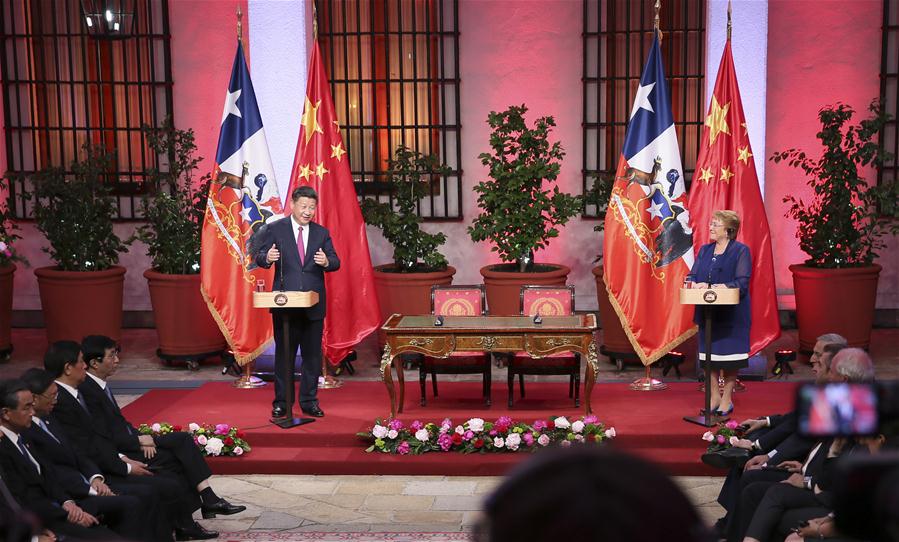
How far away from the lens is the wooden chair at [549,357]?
24.1 ft

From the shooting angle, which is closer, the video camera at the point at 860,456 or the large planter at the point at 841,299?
the video camera at the point at 860,456

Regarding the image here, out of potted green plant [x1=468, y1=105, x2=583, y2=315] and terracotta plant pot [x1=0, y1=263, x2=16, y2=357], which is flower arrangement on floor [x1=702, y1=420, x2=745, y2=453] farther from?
terracotta plant pot [x1=0, y1=263, x2=16, y2=357]

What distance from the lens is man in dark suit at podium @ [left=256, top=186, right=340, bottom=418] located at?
7094mm

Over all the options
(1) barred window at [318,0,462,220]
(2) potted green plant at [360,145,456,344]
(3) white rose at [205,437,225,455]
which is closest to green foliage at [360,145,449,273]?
(2) potted green plant at [360,145,456,344]

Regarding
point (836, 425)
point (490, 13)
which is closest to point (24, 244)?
point (490, 13)

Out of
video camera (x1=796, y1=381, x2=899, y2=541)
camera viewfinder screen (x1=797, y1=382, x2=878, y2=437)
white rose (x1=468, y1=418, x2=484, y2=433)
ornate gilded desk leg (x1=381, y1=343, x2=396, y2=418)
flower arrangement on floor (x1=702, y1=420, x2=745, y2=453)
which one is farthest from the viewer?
ornate gilded desk leg (x1=381, y1=343, x2=396, y2=418)

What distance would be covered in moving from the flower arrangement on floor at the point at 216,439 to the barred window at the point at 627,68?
467cm

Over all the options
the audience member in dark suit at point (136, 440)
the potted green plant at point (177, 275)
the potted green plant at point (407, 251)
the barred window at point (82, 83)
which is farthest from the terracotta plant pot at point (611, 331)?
the barred window at point (82, 83)

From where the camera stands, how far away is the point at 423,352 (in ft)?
23.1

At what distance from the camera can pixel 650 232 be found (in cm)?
802

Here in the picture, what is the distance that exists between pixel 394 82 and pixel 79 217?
3.17m

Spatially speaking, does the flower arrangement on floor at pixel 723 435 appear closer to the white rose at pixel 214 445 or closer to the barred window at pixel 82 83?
the white rose at pixel 214 445

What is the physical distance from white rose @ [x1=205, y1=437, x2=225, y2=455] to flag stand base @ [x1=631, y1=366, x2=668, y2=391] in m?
3.11

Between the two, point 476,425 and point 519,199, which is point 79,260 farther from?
point 476,425
